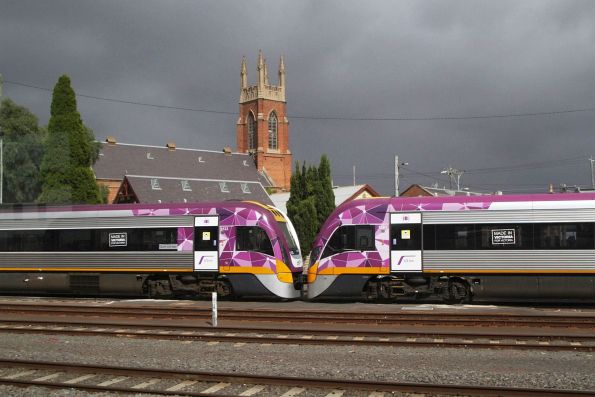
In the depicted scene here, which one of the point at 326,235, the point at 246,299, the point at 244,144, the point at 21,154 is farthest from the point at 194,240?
the point at 244,144

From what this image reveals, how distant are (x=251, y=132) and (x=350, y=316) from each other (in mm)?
95511

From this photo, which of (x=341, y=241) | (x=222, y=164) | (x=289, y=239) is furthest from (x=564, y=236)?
(x=222, y=164)

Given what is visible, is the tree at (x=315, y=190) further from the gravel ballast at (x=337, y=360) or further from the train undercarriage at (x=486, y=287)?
the gravel ballast at (x=337, y=360)

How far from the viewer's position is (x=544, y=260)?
18891 millimetres

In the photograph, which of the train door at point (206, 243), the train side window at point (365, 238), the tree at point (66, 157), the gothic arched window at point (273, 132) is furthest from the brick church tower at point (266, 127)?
the train side window at point (365, 238)

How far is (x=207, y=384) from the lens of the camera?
9562 mm

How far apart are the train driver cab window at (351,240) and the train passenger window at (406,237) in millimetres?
655

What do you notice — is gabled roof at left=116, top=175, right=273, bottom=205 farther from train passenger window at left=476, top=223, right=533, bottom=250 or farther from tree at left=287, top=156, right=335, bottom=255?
train passenger window at left=476, top=223, right=533, bottom=250

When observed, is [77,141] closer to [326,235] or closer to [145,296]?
[145,296]

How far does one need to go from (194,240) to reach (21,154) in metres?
36.8

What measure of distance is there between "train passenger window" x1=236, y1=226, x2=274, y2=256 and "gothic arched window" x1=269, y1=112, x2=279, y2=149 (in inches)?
3410

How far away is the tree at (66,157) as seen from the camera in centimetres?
4431

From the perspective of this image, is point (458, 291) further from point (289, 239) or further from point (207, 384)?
point (207, 384)

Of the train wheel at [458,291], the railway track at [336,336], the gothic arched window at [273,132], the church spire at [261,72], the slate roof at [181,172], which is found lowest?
the railway track at [336,336]
